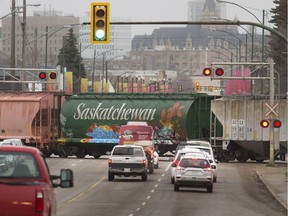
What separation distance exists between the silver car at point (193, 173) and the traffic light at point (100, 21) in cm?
1097

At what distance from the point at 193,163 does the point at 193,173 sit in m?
0.48

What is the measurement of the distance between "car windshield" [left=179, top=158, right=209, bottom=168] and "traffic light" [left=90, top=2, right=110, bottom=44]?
1122 cm

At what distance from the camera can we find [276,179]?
155ft

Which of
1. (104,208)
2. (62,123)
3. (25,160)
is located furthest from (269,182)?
(25,160)

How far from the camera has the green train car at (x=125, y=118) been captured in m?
64.8

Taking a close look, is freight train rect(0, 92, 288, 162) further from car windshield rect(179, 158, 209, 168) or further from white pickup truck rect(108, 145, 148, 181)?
car windshield rect(179, 158, 209, 168)

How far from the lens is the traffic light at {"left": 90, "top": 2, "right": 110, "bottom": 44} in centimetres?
2841

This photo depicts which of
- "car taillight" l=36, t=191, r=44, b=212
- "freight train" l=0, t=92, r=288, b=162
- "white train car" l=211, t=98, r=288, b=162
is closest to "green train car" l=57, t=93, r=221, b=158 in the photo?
"freight train" l=0, t=92, r=288, b=162

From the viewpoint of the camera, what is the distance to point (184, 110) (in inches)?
2544

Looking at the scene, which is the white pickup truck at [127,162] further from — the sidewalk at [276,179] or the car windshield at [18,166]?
the car windshield at [18,166]

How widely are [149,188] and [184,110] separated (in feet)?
78.5

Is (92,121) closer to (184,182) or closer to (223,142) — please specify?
(223,142)

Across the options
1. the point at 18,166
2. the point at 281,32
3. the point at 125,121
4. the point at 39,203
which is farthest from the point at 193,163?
the point at 281,32

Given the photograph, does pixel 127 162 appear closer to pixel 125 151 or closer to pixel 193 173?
pixel 125 151
